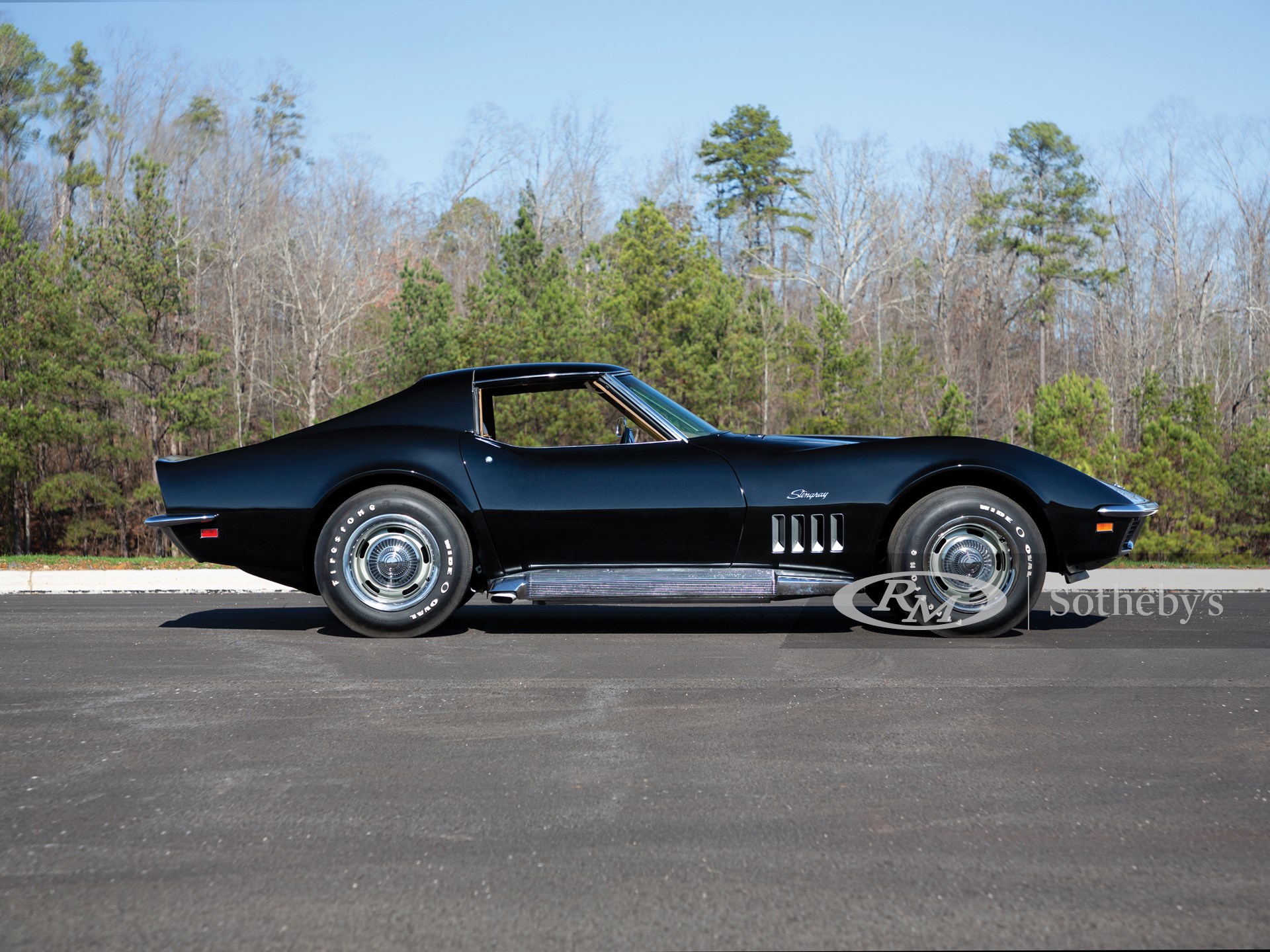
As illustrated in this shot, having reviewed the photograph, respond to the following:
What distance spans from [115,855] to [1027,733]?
2.93 m

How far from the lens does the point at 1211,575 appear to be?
11.0m

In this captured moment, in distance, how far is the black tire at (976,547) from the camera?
6371mm

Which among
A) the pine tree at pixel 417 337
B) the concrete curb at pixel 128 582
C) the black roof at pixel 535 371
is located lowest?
the concrete curb at pixel 128 582

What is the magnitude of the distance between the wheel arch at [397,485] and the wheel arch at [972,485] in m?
2.16

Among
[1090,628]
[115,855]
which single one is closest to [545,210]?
[1090,628]

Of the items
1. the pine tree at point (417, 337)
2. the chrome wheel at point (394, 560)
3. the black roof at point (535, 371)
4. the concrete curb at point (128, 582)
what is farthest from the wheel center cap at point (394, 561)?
the pine tree at point (417, 337)

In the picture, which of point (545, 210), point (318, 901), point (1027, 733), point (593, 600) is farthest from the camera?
point (545, 210)

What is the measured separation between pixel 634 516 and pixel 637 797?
10.0 feet

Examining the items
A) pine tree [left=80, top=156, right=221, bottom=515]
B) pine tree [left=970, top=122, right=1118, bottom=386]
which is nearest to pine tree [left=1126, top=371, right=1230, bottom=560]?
pine tree [left=80, top=156, right=221, bottom=515]

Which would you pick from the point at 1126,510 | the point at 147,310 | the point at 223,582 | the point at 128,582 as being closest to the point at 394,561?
the point at 1126,510

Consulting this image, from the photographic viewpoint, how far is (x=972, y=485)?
6598 mm

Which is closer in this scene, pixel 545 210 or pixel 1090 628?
pixel 1090 628

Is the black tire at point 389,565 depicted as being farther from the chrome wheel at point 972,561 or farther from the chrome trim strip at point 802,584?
the chrome wheel at point 972,561

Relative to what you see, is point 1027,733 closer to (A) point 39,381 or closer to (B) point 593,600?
(B) point 593,600
